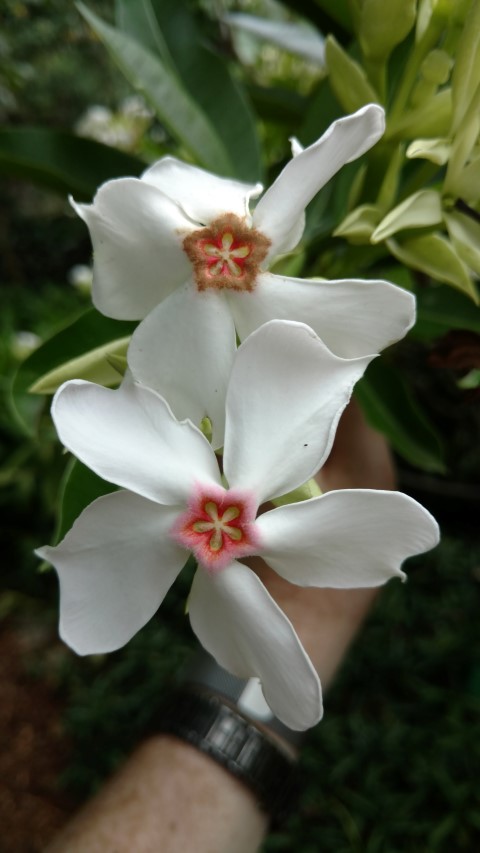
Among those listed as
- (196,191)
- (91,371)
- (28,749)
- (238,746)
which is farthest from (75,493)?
(28,749)

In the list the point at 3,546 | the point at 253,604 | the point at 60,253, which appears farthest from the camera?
the point at 60,253

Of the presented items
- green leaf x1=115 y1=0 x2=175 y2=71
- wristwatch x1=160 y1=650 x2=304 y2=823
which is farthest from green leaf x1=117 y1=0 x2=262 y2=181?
wristwatch x1=160 y1=650 x2=304 y2=823

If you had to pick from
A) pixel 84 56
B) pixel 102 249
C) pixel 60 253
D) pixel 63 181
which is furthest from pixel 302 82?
pixel 60 253

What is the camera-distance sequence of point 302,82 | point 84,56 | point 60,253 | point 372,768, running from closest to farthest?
point 372,768 → point 302,82 → point 84,56 → point 60,253

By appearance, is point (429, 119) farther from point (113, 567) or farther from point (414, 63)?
point (113, 567)

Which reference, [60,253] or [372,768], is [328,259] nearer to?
[372,768]

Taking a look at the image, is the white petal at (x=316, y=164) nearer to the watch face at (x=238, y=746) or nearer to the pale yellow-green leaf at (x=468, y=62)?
the pale yellow-green leaf at (x=468, y=62)

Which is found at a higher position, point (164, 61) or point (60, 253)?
point (164, 61)
